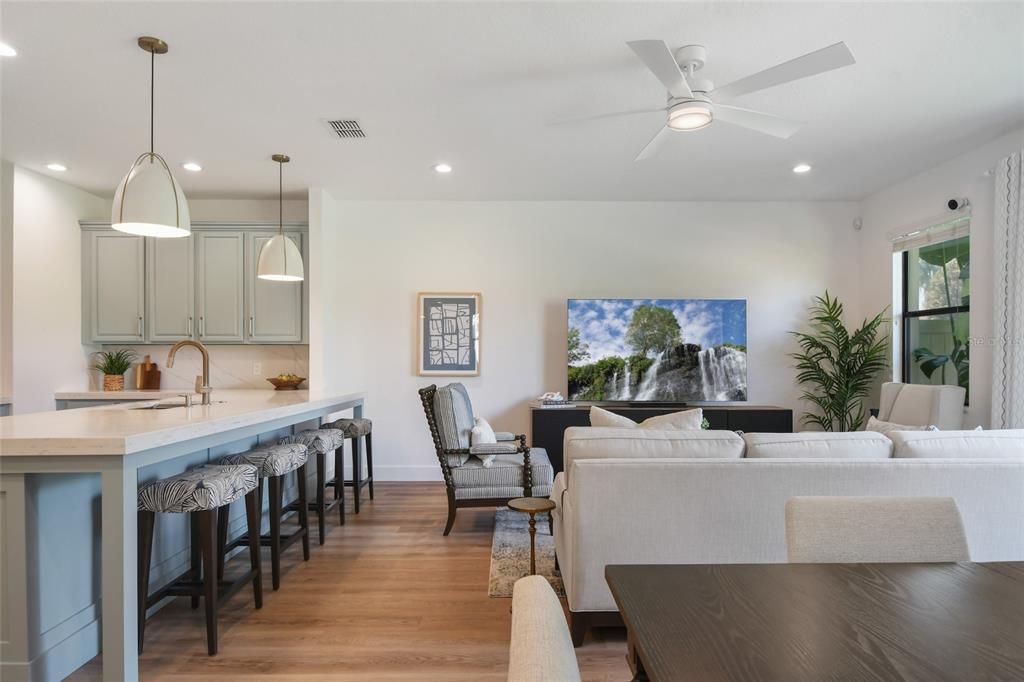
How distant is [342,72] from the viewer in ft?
9.15

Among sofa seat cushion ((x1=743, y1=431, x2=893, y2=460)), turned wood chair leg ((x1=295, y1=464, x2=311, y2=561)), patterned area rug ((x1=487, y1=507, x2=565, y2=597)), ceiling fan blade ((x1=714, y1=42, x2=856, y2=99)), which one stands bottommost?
patterned area rug ((x1=487, y1=507, x2=565, y2=597))

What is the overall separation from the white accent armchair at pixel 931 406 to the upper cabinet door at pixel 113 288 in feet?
21.3

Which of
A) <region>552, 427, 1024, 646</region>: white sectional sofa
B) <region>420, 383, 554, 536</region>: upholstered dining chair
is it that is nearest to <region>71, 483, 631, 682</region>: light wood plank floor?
<region>420, 383, 554, 536</region>: upholstered dining chair

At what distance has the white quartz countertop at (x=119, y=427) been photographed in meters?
1.75

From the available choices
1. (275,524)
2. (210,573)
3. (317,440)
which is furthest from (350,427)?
(210,573)

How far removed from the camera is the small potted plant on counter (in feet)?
16.1

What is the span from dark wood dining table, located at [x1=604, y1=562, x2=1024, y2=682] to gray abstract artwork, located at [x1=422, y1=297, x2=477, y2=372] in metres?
4.12

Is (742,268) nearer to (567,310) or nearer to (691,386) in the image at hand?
(691,386)

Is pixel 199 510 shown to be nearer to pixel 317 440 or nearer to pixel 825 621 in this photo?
pixel 317 440

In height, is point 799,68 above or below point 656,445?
above

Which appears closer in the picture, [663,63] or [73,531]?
[73,531]

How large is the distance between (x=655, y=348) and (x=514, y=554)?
8.54ft

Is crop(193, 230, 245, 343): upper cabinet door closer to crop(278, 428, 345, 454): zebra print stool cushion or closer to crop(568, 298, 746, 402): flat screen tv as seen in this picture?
crop(278, 428, 345, 454): zebra print stool cushion

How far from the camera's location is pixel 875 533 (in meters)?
1.36
